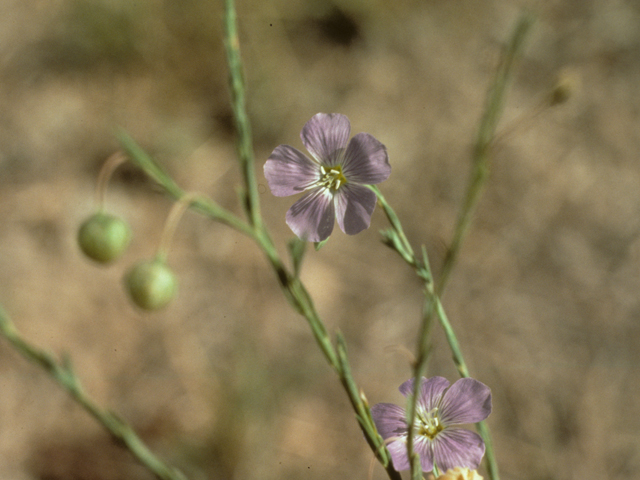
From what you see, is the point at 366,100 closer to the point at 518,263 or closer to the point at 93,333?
the point at 518,263

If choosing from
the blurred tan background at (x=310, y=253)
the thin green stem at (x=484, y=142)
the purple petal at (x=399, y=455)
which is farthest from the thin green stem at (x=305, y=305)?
the blurred tan background at (x=310, y=253)

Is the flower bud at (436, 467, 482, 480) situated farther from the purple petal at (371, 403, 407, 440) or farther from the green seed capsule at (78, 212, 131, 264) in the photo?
the green seed capsule at (78, 212, 131, 264)

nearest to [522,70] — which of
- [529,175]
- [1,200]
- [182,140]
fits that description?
[529,175]

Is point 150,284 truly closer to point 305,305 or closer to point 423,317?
point 305,305

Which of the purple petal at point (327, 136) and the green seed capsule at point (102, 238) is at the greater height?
the purple petal at point (327, 136)

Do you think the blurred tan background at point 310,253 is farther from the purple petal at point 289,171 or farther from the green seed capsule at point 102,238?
the purple petal at point 289,171

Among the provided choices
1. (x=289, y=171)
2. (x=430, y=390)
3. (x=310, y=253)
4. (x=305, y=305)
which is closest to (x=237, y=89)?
(x=289, y=171)

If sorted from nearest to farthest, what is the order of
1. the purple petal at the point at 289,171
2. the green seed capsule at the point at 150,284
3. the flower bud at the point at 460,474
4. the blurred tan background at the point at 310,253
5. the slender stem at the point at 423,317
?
the slender stem at the point at 423,317 → the flower bud at the point at 460,474 → the purple petal at the point at 289,171 → the green seed capsule at the point at 150,284 → the blurred tan background at the point at 310,253
